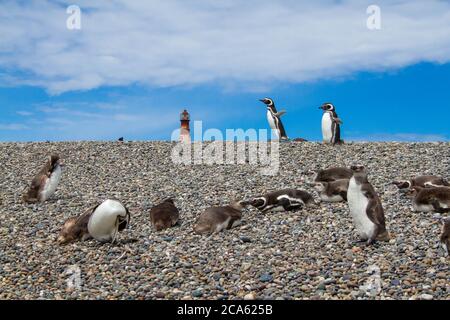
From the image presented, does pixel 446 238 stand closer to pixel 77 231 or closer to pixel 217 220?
pixel 217 220

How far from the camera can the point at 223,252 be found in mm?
8297

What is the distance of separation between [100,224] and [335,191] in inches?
170

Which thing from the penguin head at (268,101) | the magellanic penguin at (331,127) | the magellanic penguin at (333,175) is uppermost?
the penguin head at (268,101)

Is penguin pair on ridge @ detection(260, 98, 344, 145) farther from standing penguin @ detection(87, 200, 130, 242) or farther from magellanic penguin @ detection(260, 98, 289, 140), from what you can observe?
standing penguin @ detection(87, 200, 130, 242)

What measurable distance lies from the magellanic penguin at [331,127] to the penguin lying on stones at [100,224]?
10.2m

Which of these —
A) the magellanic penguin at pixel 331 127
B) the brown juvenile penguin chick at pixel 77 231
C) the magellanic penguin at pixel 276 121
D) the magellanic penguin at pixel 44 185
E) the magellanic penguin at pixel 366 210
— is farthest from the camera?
the magellanic penguin at pixel 276 121

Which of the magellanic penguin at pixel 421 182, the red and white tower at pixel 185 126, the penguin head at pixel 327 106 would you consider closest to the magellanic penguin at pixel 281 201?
the magellanic penguin at pixel 421 182

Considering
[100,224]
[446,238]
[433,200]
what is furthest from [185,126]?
[446,238]

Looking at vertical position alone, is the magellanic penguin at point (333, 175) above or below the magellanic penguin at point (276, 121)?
below

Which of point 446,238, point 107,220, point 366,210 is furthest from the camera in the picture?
point 107,220

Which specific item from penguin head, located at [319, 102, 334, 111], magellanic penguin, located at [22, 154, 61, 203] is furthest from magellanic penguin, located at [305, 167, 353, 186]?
penguin head, located at [319, 102, 334, 111]

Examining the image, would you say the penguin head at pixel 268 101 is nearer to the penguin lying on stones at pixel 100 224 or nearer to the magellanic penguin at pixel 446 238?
the penguin lying on stones at pixel 100 224

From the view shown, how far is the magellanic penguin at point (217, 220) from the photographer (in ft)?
30.7

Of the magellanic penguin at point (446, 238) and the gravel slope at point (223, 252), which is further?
the magellanic penguin at point (446, 238)
